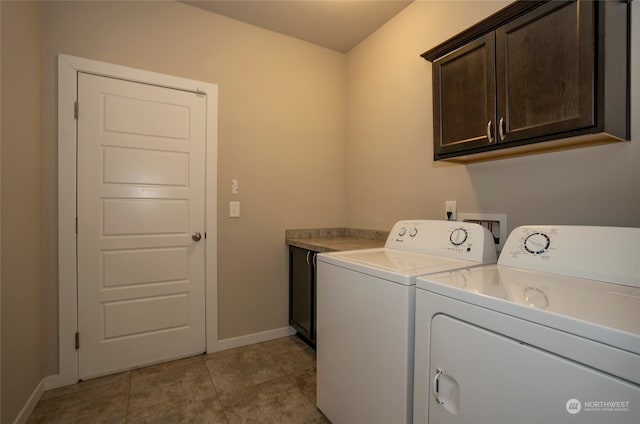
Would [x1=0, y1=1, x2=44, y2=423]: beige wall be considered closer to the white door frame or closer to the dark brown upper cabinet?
the white door frame

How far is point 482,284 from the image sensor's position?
1.00 metres

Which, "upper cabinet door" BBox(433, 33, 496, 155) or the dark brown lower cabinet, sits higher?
"upper cabinet door" BBox(433, 33, 496, 155)

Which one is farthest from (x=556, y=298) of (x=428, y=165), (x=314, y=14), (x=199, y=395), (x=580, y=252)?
(x=314, y=14)

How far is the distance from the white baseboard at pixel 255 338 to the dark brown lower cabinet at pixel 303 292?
9cm

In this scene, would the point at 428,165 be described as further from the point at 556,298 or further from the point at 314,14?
the point at 314,14

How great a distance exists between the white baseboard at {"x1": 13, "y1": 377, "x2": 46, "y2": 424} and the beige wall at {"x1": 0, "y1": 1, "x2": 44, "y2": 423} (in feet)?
0.10

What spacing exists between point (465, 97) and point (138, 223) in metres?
2.18

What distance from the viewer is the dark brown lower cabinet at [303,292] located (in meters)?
2.23

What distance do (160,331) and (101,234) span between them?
31.3 inches

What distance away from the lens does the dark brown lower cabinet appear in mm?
2230

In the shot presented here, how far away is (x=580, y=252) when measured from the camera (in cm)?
111

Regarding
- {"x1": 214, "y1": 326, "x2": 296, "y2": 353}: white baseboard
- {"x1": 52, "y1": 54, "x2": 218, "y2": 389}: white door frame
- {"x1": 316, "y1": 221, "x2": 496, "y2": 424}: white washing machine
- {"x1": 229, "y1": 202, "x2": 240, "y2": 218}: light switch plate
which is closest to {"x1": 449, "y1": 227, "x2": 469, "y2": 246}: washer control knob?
{"x1": 316, "y1": 221, "x2": 496, "y2": 424}: white washing machine

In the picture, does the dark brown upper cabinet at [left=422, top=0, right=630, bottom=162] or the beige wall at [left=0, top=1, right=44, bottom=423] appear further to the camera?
the beige wall at [left=0, top=1, right=44, bottom=423]

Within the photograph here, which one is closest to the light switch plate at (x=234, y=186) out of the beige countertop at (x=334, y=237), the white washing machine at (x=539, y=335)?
the beige countertop at (x=334, y=237)
